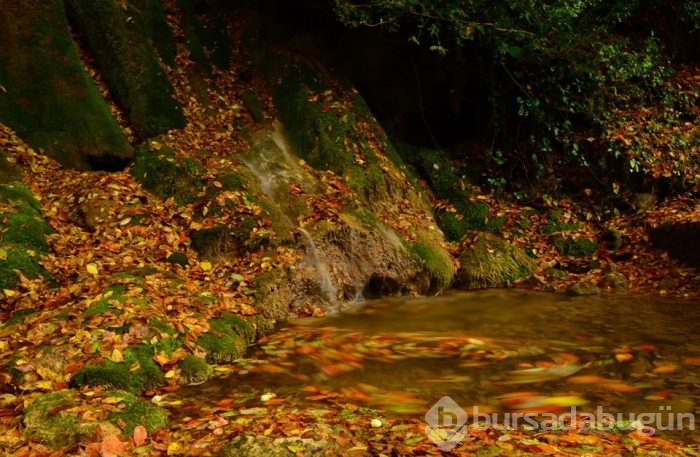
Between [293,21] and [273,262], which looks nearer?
[273,262]

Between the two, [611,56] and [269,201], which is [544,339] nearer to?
[269,201]

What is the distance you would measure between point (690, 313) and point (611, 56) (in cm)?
614

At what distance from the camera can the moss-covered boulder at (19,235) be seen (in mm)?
5652

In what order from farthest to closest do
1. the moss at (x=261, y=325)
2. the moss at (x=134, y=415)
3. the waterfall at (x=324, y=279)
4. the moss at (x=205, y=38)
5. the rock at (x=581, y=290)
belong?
the moss at (x=205, y=38), the rock at (x=581, y=290), the waterfall at (x=324, y=279), the moss at (x=261, y=325), the moss at (x=134, y=415)

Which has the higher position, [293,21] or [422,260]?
[293,21]

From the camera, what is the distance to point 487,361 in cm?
542

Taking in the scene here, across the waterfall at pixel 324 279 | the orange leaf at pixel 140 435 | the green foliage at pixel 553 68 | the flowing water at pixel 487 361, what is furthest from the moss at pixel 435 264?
the orange leaf at pixel 140 435

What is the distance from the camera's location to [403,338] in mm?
6320

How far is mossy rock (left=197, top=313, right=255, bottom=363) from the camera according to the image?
206 inches

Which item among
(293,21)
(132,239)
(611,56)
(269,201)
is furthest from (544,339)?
(293,21)

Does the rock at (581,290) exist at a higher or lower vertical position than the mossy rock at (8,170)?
lower

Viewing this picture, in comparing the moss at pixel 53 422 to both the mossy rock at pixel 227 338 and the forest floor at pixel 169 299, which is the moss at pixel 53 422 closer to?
the forest floor at pixel 169 299

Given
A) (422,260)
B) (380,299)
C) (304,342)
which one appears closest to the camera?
(304,342)

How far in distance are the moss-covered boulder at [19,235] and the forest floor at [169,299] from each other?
0.46ft
